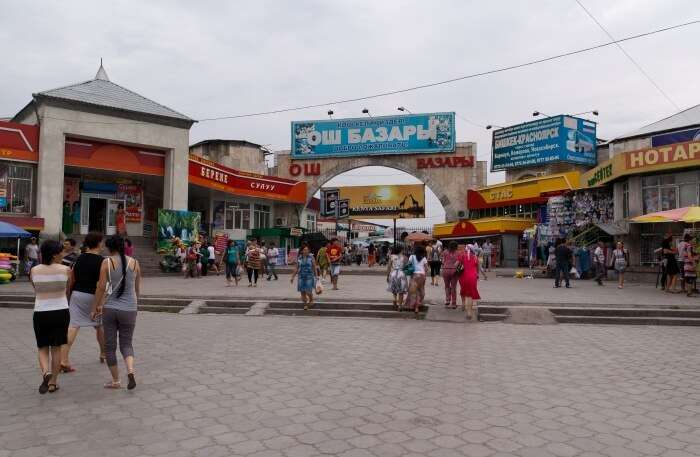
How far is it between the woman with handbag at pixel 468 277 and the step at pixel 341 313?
3.47ft

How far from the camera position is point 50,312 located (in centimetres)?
571

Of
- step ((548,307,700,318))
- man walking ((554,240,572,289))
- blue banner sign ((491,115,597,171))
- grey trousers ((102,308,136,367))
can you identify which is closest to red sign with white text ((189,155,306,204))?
blue banner sign ((491,115,597,171))

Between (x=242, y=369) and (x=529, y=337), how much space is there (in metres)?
5.11

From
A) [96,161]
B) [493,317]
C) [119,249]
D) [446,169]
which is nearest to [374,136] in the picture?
[446,169]

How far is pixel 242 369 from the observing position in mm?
6551

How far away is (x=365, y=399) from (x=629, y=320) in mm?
7761

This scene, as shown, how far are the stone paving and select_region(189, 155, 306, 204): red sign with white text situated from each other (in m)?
18.9

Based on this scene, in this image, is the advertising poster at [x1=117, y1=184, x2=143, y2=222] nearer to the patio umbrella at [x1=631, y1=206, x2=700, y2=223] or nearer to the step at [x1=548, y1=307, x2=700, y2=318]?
the step at [x1=548, y1=307, x2=700, y2=318]

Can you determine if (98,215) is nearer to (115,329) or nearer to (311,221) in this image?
(311,221)

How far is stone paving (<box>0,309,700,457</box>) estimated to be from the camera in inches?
161

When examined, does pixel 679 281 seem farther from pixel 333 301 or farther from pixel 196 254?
pixel 196 254

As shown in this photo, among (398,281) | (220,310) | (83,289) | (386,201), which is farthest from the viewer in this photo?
(386,201)

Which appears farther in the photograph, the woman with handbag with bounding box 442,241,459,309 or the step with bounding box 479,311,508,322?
the woman with handbag with bounding box 442,241,459,309

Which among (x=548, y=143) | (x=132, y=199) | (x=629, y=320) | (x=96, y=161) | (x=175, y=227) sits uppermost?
(x=548, y=143)
